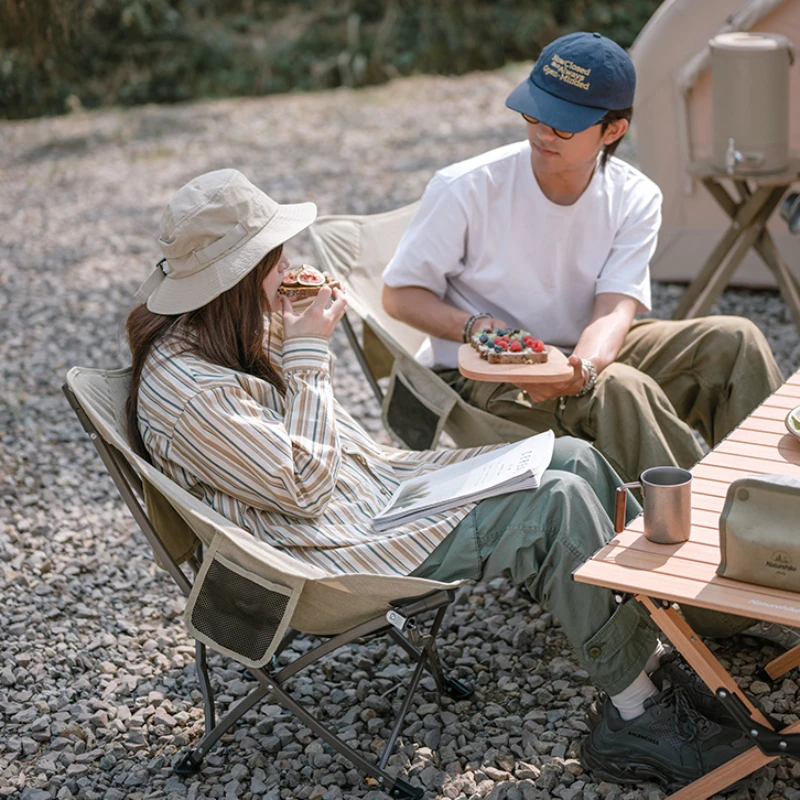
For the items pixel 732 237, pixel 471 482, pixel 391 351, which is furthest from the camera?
pixel 732 237

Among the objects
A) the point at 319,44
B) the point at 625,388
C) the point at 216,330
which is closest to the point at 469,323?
the point at 625,388

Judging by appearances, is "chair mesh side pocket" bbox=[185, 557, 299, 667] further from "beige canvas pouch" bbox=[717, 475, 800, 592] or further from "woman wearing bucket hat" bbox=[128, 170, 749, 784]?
"beige canvas pouch" bbox=[717, 475, 800, 592]

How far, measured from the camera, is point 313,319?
2.42 m

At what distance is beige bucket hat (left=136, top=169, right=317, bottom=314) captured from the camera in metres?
2.30

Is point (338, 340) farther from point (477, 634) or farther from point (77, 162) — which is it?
point (77, 162)

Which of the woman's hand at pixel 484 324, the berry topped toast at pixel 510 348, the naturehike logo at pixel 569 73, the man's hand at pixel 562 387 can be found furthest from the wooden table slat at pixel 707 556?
the naturehike logo at pixel 569 73

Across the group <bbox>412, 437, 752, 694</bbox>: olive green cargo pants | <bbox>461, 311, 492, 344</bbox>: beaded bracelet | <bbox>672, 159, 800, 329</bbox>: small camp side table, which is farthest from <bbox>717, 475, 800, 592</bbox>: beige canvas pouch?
<bbox>672, 159, 800, 329</bbox>: small camp side table

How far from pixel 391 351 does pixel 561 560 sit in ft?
3.36

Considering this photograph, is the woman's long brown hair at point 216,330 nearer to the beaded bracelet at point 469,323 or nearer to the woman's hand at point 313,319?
the woman's hand at point 313,319

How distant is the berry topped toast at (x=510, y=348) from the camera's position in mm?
2699

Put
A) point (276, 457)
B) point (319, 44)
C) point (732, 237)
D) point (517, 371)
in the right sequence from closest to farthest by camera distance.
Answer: point (276, 457) → point (517, 371) → point (732, 237) → point (319, 44)

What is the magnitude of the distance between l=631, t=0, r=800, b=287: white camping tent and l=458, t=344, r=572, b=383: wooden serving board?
2.47 metres

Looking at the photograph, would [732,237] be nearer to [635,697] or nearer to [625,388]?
[625,388]

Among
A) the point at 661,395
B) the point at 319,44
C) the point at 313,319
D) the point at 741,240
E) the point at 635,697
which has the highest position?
the point at 313,319
